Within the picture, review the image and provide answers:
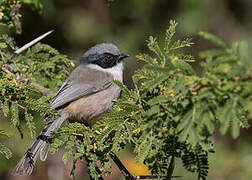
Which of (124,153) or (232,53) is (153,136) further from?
(124,153)

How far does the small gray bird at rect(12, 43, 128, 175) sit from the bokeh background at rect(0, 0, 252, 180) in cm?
234

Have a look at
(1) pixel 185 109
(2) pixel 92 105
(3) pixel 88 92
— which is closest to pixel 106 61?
(3) pixel 88 92

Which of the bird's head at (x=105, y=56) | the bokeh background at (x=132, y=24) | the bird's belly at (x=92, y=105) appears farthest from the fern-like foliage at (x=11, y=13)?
the bokeh background at (x=132, y=24)

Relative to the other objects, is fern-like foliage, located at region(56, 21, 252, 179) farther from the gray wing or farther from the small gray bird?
the gray wing

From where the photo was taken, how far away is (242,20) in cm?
957

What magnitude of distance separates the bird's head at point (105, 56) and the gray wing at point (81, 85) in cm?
20

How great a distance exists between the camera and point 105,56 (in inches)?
236

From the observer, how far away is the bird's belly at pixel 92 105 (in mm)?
5234

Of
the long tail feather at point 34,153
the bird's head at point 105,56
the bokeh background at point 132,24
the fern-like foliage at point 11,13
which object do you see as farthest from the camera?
the bokeh background at point 132,24

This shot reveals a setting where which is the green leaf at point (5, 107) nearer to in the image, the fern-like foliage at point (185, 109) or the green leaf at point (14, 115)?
the green leaf at point (14, 115)

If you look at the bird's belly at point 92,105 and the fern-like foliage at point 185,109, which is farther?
the bird's belly at point 92,105

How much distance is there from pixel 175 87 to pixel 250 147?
619cm

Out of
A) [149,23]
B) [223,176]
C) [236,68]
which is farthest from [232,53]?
[149,23]

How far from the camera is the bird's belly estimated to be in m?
5.23
